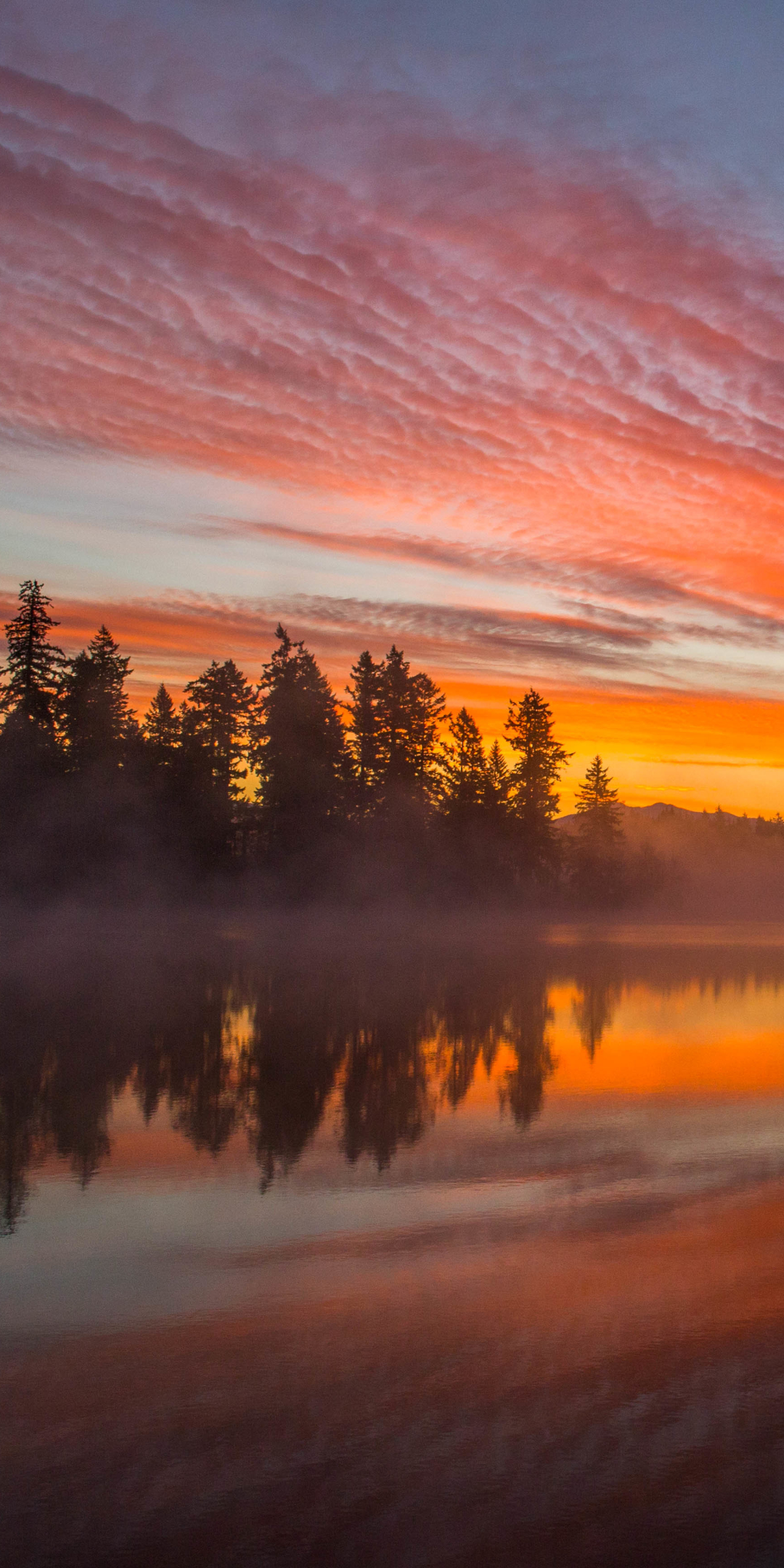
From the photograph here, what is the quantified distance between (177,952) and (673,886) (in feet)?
215

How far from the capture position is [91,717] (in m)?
58.6

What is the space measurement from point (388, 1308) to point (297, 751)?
194 feet

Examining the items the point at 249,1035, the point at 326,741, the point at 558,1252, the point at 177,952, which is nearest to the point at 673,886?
the point at 326,741

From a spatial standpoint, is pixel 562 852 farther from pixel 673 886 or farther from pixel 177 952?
pixel 177 952

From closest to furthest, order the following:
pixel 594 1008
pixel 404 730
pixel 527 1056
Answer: pixel 527 1056, pixel 594 1008, pixel 404 730

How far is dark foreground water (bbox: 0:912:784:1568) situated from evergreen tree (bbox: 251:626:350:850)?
48.5 meters

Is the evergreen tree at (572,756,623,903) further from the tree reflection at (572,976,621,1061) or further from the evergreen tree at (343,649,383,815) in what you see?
the tree reflection at (572,976,621,1061)

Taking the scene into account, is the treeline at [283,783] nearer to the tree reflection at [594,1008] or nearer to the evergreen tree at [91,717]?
the evergreen tree at [91,717]

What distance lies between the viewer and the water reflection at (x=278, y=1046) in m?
10.9

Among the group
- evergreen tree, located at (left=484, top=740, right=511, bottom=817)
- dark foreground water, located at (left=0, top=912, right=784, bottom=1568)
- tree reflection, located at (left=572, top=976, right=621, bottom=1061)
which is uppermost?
evergreen tree, located at (left=484, top=740, right=511, bottom=817)

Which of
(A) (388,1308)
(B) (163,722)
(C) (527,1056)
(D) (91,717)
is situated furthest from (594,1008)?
A: (B) (163,722)

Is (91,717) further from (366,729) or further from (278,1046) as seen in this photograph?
(278,1046)

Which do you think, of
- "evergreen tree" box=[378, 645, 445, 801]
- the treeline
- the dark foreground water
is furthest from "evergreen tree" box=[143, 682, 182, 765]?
the dark foreground water

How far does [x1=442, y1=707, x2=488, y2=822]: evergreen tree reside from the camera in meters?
78.7
